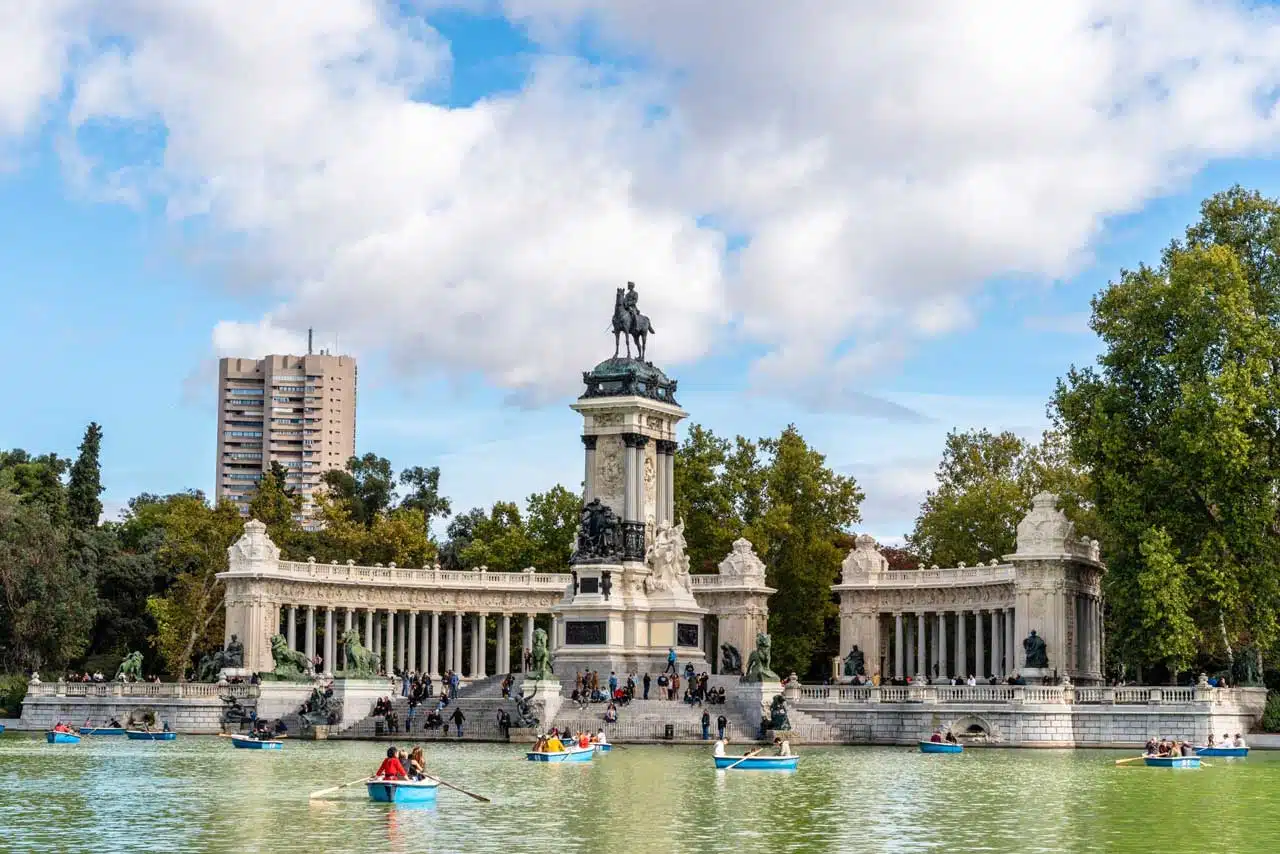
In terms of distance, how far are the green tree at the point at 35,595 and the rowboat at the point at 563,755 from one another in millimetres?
42848

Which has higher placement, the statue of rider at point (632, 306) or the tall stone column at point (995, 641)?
the statue of rider at point (632, 306)

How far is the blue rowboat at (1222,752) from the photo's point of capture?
5647 centimetres

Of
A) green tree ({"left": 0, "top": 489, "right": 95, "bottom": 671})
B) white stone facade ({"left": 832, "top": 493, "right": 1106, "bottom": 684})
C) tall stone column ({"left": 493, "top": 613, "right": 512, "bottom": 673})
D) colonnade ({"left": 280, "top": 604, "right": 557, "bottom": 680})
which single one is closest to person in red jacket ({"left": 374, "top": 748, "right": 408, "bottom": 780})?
white stone facade ({"left": 832, "top": 493, "right": 1106, "bottom": 684})

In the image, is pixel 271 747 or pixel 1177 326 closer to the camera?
pixel 271 747

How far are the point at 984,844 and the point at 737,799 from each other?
8.70 m

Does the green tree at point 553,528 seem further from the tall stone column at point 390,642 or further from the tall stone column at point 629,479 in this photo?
the tall stone column at point 629,479

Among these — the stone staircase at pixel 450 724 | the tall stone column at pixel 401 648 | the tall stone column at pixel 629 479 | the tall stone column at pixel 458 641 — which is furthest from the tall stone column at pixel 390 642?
the tall stone column at pixel 629 479

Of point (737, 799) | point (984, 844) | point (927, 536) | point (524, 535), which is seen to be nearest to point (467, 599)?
point (524, 535)

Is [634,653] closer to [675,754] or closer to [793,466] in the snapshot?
[675,754]

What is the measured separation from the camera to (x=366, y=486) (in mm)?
119812

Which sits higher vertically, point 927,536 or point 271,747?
point 927,536

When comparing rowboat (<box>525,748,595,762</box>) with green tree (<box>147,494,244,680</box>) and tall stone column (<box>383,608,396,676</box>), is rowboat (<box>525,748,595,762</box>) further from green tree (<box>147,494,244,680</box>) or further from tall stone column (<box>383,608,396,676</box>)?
green tree (<box>147,494,244,680</box>)

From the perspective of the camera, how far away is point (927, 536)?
9525cm

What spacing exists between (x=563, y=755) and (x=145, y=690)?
2778 centimetres
